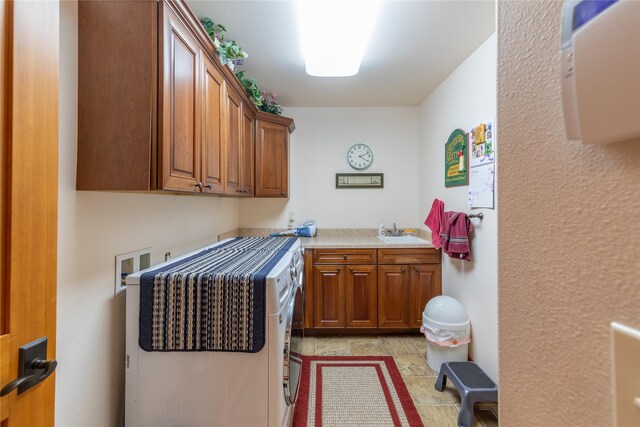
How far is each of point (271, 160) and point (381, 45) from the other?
142 cm

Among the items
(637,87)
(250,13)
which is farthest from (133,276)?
(250,13)

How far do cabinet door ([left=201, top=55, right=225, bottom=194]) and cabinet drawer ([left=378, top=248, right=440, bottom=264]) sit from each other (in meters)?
1.66

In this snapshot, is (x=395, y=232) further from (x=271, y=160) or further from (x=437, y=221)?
(x=271, y=160)

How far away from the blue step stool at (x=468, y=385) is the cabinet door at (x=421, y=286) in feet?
2.37

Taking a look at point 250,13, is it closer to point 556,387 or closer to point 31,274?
point 31,274

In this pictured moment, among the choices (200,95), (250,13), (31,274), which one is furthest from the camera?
(250,13)

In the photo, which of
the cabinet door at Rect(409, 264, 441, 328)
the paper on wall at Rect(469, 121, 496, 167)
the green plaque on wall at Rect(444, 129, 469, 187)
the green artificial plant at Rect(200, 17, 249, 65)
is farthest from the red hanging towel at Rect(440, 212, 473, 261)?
the green artificial plant at Rect(200, 17, 249, 65)

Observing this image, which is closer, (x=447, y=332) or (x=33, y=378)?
(x=33, y=378)

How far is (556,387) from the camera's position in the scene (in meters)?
0.37

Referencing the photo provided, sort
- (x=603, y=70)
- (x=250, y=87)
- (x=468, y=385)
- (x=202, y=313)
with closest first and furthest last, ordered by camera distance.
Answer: (x=603, y=70) → (x=202, y=313) → (x=468, y=385) → (x=250, y=87)

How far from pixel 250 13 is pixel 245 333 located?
1822 mm

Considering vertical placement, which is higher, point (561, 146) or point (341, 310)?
point (561, 146)

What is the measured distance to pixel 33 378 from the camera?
25.0 inches

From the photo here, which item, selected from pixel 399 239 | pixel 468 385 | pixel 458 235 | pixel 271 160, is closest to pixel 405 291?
pixel 399 239
